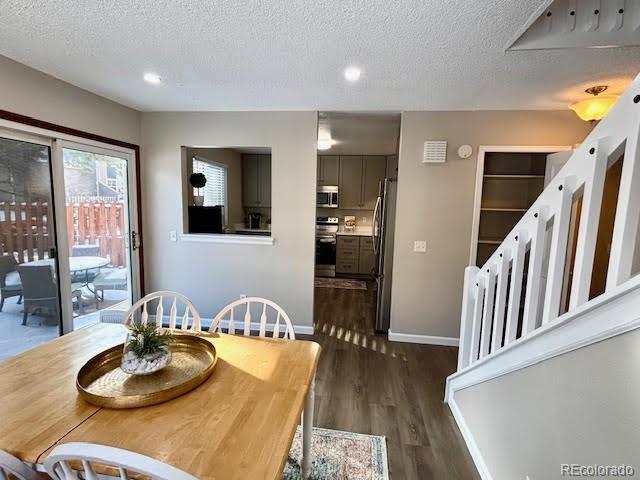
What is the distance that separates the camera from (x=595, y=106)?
257 centimetres

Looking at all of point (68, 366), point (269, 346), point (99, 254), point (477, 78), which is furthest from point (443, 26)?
point (99, 254)

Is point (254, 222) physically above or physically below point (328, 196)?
below

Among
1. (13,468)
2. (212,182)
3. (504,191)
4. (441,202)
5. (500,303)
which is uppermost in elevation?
(212,182)

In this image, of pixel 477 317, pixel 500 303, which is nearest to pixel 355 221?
pixel 477 317

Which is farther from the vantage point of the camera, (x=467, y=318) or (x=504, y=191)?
(x=504, y=191)

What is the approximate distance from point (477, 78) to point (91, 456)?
2.97 m

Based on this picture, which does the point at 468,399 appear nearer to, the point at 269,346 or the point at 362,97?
the point at 269,346

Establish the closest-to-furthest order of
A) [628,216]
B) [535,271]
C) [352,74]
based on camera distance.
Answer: [628,216], [535,271], [352,74]

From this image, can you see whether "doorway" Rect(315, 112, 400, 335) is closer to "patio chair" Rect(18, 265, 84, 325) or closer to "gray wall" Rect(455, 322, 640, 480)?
"gray wall" Rect(455, 322, 640, 480)

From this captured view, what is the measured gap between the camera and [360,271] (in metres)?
6.16

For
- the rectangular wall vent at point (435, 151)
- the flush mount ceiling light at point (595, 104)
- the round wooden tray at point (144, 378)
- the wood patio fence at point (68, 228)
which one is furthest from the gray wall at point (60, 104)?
the flush mount ceiling light at point (595, 104)

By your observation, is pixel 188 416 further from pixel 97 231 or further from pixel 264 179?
pixel 264 179

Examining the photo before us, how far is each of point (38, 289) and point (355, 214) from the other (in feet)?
16.4

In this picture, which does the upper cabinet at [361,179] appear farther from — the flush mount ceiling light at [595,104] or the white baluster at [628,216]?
the white baluster at [628,216]
